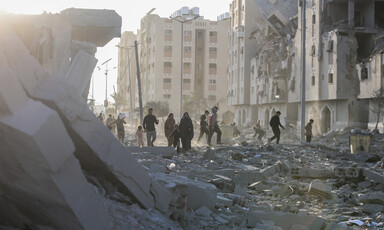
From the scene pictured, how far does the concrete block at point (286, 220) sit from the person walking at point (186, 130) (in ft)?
30.2

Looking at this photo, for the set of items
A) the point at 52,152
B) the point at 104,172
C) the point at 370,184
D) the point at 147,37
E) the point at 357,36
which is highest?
the point at 147,37

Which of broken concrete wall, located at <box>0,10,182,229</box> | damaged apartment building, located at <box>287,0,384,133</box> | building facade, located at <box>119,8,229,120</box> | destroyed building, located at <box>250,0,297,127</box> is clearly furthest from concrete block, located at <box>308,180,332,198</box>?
building facade, located at <box>119,8,229,120</box>

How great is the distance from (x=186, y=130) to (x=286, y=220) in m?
9.54

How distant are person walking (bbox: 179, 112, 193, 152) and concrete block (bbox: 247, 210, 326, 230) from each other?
922 centimetres

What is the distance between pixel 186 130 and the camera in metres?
15.5

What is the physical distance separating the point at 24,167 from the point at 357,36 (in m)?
38.5

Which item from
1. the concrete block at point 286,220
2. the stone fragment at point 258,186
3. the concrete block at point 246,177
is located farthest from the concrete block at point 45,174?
the concrete block at point 246,177

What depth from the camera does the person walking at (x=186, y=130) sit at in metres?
15.4

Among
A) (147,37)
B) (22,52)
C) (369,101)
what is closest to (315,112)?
(369,101)

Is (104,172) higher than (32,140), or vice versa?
(32,140)

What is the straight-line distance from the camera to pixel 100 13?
12.9 m

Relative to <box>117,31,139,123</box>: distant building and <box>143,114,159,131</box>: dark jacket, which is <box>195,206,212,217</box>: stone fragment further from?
<box>117,31,139,123</box>: distant building

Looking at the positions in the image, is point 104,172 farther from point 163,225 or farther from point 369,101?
point 369,101

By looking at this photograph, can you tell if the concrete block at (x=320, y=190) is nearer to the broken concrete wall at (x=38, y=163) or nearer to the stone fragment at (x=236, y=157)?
the broken concrete wall at (x=38, y=163)
